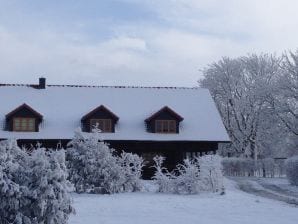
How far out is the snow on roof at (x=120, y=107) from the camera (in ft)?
116

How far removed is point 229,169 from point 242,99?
10387 millimetres

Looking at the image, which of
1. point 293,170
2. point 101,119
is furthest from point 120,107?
point 293,170

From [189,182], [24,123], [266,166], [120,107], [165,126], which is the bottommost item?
[189,182]

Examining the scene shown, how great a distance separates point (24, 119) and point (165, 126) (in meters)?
9.48

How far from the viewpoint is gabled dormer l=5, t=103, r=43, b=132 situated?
35.1 m

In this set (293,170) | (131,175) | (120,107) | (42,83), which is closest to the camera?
(131,175)

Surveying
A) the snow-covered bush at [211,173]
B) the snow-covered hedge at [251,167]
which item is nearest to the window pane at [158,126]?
the snow-covered bush at [211,173]

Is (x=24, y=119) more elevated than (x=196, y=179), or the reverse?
(x=24, y=119)

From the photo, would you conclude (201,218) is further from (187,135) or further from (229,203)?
(187,135)

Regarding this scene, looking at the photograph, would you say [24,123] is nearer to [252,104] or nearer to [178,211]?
[178,211]

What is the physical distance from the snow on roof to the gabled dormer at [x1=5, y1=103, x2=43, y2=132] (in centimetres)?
40

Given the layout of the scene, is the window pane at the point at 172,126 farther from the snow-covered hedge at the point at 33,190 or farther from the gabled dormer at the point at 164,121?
the snow-covered hedge at the point at 33,190

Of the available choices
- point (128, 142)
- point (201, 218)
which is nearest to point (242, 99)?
point (128, 142)

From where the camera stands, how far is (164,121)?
3622 centimetres
